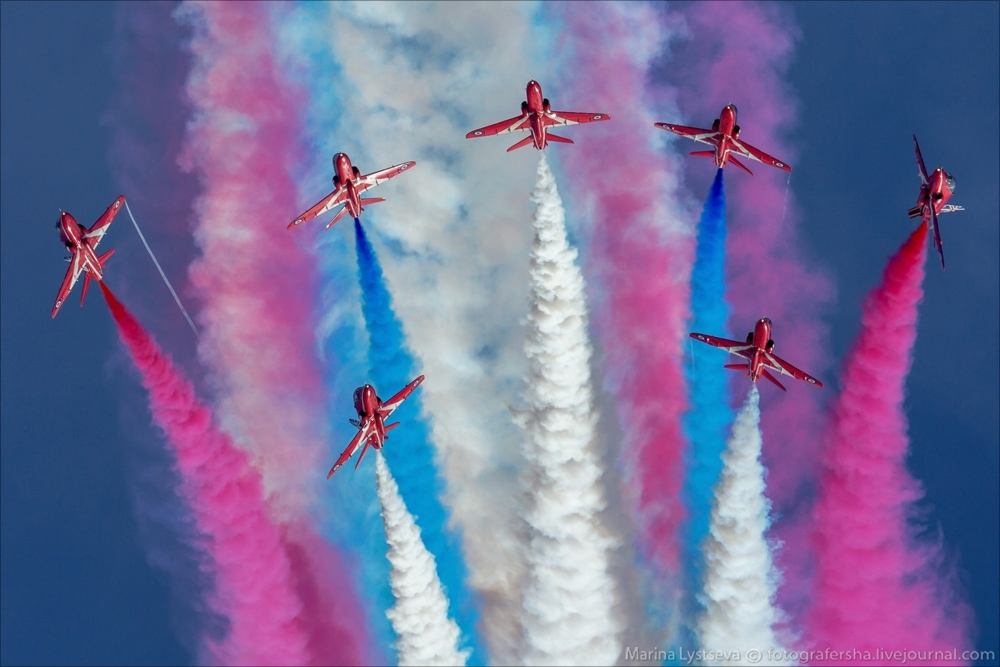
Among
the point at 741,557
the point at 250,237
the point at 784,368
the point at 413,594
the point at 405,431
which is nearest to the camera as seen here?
the point at 784,368

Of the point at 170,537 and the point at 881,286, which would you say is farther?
the point at 170,537

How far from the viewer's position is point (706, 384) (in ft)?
262

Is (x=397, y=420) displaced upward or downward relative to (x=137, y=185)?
downward

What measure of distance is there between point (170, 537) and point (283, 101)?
85.6ft

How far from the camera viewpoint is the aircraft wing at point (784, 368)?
2960 inches

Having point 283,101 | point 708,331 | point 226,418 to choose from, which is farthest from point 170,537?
point 708,331

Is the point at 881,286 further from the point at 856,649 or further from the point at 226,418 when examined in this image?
the point at 226,418

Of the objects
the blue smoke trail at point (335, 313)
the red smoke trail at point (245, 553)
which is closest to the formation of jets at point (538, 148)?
the red smoke trail at point (245, 553)

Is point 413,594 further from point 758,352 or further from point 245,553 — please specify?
point 758,352

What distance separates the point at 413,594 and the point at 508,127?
2501cm

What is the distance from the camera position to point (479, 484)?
87.5 metres

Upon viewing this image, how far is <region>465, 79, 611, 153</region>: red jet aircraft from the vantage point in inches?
2960

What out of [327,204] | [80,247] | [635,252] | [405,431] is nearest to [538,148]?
[635,252]

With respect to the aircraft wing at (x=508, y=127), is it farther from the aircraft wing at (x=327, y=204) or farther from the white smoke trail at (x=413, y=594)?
the white smoke trail at (x=413, y=594)
